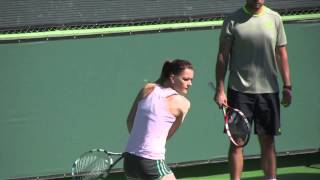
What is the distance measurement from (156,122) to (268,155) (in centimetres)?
174

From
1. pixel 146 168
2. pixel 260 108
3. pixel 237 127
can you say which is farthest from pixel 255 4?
pixel 146 168

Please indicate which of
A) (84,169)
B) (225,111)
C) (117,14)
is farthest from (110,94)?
(84,169)

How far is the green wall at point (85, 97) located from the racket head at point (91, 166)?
1563mm

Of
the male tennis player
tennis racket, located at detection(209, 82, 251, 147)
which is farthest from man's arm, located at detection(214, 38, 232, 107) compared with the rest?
tennis racket, located at detection(209, 82, 251, 147)

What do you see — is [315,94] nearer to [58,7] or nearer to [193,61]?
[193,61]

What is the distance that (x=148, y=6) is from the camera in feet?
23.0

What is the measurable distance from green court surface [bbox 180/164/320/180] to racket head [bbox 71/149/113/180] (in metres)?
2.17

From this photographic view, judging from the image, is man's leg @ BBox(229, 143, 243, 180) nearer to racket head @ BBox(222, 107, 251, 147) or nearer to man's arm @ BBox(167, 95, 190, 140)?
racket head @ BBox(222, 107, 251, 147)

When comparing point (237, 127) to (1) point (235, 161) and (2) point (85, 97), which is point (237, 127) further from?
(2) point (85, 97)

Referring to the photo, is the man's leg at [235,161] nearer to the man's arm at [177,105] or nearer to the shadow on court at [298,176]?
the shadow on court at [298,176]

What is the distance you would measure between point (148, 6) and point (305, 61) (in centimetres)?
144

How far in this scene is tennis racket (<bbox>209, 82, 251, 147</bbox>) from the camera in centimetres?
581

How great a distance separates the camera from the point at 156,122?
4.59 meters

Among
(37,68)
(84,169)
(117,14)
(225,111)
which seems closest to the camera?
(84,169)
